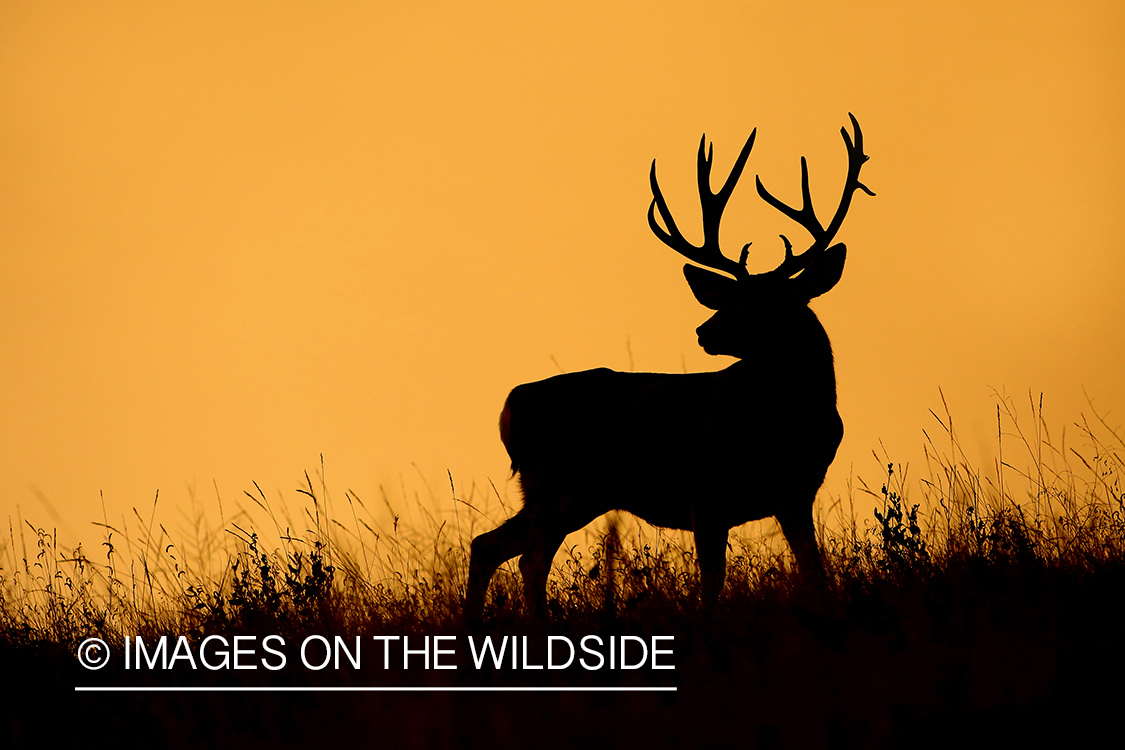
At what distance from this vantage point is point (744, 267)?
6332 millimetres

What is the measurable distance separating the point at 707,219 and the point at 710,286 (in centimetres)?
74

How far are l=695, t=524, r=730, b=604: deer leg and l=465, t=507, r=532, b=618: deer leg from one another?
0.98 meters

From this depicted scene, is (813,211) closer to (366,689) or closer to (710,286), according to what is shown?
(710,286)

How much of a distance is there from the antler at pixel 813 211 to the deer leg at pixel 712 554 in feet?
5.32

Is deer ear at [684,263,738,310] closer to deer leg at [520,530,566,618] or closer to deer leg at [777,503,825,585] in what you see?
deer leg at [777,503,825,585]

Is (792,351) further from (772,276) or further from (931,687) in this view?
(931,687)

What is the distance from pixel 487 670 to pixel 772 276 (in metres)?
3.07

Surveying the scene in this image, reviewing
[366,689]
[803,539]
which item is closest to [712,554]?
[803,539]

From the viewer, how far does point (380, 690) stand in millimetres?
3732

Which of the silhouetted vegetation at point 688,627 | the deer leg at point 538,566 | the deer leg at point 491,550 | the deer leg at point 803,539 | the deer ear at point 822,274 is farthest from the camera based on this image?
the deer ear at point 822,274

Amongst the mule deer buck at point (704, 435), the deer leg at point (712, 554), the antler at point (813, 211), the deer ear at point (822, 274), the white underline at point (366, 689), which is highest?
the antler at point (813, 211)

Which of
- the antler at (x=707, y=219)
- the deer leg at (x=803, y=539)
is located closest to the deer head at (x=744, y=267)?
the antler at (x=707, y=219)

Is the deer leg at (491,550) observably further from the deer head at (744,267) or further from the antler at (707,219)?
the antler at (707,219)

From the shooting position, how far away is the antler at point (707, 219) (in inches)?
258
